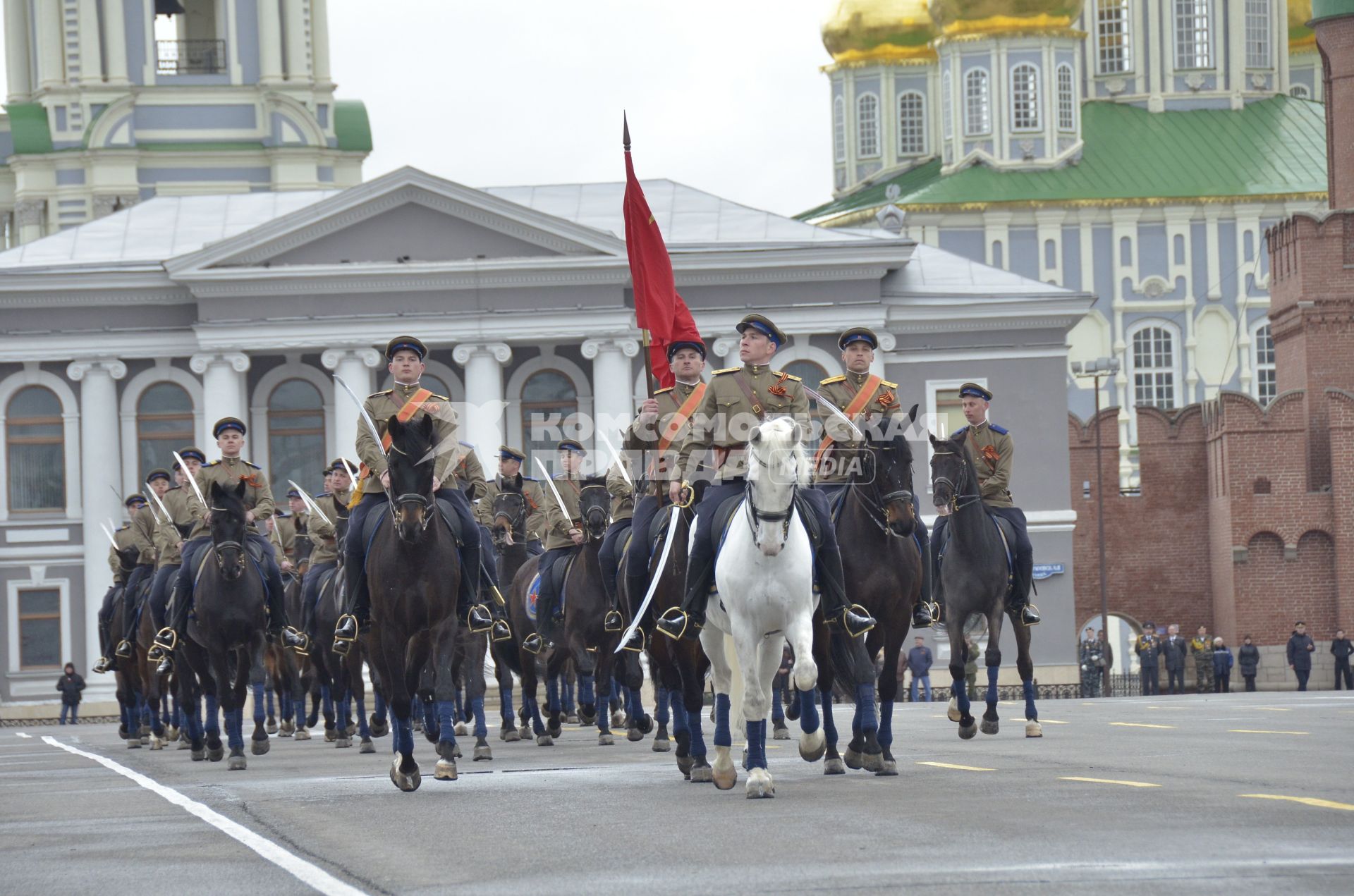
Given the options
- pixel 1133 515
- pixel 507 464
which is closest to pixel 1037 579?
pixel 1133 515

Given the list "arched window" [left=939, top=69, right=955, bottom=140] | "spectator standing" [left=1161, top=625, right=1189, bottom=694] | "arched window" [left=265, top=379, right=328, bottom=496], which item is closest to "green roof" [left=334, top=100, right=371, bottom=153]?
"arched window" [left=265, top=379, right=328, bottom=496]

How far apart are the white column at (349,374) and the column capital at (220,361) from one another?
6.45 feet

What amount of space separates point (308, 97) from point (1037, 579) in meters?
31.9

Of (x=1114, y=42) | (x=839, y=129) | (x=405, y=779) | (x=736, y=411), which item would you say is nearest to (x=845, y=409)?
(x=736, y=411)

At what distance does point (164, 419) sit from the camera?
61.8 metres

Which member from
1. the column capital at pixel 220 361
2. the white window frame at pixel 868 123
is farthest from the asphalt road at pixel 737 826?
the white window frame at pixel 868 123

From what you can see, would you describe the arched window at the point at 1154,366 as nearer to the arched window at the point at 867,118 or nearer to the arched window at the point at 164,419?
the arched window at the point at 867,118

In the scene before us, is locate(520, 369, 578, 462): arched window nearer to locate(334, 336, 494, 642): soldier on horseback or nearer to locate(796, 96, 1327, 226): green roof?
locate(796, 96, 1327, 226): green roof

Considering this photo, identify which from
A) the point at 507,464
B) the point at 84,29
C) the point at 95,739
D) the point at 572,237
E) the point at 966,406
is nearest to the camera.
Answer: the point at 966,406

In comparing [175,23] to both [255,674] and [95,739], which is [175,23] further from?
[255,674]

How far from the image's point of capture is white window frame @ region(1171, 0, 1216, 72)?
113 m

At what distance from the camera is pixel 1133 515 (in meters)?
70.7

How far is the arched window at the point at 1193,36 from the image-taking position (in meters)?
113

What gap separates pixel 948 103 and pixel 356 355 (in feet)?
176
